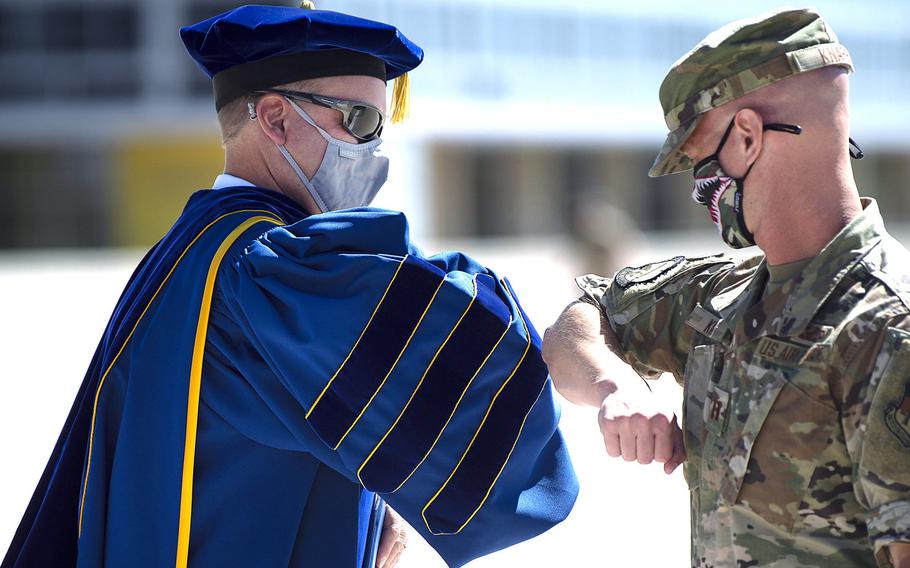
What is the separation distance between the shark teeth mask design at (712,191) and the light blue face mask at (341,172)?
0.96m

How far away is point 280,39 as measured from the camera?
9.11 ft

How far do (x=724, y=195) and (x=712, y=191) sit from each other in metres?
0.03

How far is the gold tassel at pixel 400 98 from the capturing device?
321cm

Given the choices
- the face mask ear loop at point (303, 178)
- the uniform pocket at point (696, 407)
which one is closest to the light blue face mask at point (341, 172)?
the face mask ear loop at point (303, 178)

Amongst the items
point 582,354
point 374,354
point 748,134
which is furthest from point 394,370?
point 748,134

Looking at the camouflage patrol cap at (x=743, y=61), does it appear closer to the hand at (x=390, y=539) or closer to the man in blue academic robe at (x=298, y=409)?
the man in blue academic robe at (x=298, y=409)

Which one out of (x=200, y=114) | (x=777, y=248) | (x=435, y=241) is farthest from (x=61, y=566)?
(x=435, y=241)

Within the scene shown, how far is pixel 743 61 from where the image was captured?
2176 mm

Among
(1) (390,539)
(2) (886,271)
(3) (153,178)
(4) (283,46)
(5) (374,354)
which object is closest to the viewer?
(2) (886,271)

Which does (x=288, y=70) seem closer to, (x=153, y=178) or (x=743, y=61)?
(x=743, y=61)

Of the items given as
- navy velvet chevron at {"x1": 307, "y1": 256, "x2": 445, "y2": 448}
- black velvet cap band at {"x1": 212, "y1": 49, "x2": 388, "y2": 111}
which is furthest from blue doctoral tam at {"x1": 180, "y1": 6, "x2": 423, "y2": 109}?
navy velvet chevron at {"x1": 307, "y1": 256, "x2": 445, "y2": 448}

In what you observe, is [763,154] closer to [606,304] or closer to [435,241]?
[606,304]

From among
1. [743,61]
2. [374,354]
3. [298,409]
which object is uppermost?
[743,61]

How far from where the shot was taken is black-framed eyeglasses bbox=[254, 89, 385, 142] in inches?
112
